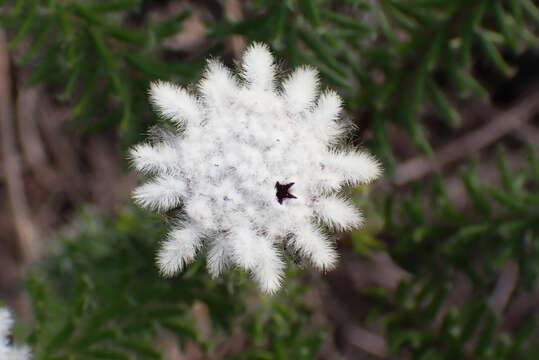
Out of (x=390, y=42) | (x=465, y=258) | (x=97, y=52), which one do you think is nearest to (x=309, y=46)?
(x=390, y=42)

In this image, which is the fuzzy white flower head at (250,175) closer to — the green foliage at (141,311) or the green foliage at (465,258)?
the green foliage at (141,311)

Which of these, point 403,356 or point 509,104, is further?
point 509,104

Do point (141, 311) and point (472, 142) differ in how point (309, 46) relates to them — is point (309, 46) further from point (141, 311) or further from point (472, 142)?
point (472, 142)

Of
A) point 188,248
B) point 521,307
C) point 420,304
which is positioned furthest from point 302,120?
point 521,307

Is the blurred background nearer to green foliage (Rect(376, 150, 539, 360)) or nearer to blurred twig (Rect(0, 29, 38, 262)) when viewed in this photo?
green foliage (Rect(376, 150, 539, 360))

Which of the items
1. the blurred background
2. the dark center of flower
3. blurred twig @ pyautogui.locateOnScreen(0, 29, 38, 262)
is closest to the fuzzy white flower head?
the dark center of flower

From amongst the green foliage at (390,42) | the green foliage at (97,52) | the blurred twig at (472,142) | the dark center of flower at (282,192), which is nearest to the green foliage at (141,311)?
the green foliage at (97,52)

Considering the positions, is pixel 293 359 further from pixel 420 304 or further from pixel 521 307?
pixel 521 307
